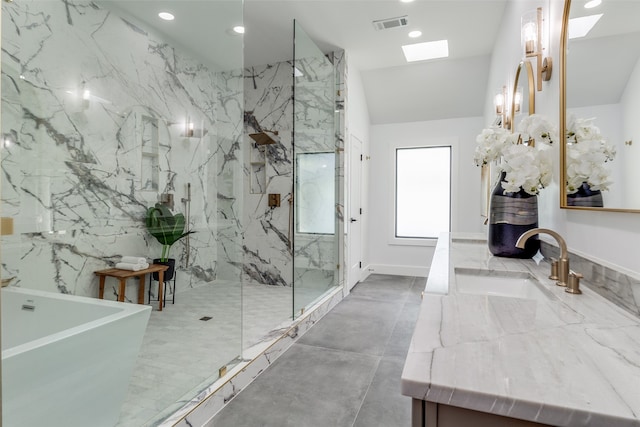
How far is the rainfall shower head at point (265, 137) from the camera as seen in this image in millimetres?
4301

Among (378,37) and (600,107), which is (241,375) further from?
(378,37)

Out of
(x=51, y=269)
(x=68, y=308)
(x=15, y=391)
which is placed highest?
(x=51, y=269)

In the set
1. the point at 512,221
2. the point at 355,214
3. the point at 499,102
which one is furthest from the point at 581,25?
the point at 355,214

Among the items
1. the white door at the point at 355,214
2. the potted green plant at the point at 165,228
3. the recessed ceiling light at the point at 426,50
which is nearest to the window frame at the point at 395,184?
the white door at the point at 355,214

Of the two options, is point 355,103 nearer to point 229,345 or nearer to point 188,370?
point 229,345

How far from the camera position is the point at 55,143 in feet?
5.92

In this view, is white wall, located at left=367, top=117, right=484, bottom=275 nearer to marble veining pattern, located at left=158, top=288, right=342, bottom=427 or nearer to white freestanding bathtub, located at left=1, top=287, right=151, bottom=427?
marble veining pattern, located at left=158, top=288, right=342, bottom=427

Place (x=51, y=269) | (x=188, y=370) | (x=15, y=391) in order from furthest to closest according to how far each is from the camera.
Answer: (x=188, y=370), (x=51, y=269), (x=15, y=391)

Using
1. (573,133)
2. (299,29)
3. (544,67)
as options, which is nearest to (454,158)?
(299,29)

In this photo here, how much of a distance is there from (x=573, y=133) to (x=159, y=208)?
7.49 feet

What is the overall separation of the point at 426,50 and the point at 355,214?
221 centimetres

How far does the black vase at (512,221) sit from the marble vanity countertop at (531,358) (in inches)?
27.1

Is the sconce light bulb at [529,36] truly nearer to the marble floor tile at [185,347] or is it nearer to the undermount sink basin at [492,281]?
the undermount sink basin at [492,281]

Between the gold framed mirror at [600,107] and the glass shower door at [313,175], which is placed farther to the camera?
the glass shower door at [313,175]
